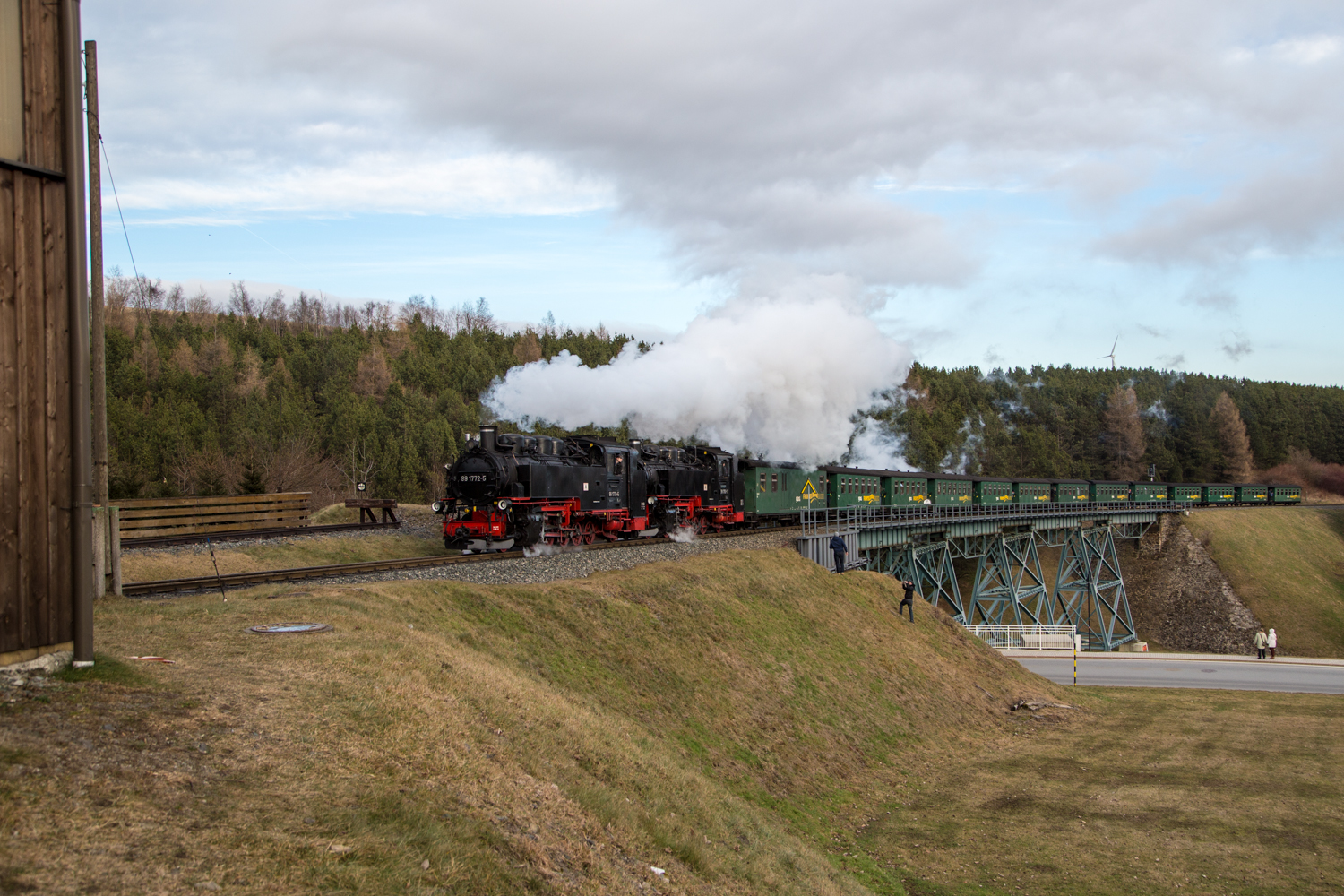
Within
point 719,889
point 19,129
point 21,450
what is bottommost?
point 719,889

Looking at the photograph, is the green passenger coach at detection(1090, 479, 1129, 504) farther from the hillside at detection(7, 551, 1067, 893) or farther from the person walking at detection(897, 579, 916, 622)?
the hillside at detection(7, 551, 1067, 893)

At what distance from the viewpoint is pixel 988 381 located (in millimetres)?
134375

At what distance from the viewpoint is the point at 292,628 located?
12.3 metres

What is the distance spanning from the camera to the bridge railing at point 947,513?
38188 millimetres

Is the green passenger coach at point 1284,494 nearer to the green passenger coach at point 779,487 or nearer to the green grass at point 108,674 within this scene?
the green passenger coach at point 779,487

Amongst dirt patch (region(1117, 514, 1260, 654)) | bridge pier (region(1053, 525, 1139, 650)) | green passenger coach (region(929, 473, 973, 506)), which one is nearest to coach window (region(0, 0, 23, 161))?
green passenger coach (region(929, 473, 973, 506))

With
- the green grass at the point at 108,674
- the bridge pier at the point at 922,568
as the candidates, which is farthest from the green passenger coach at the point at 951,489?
the green grass at the point at 108,674

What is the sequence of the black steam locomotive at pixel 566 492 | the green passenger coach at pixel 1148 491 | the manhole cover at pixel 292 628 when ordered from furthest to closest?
1. the green passenger coach at pixel 1148 491
2. the black steam locomotive at pixel 566 492
3. the manhole cover at pixel 292 628

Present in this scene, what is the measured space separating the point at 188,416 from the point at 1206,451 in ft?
379

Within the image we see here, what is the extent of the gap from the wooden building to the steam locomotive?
1597cm

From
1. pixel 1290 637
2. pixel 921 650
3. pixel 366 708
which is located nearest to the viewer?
pixel 366 708

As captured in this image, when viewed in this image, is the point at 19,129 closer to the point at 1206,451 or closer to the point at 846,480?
the point at 846,480

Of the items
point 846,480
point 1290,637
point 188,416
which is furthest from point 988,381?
point 188,416

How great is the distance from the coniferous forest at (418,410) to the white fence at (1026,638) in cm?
1483
